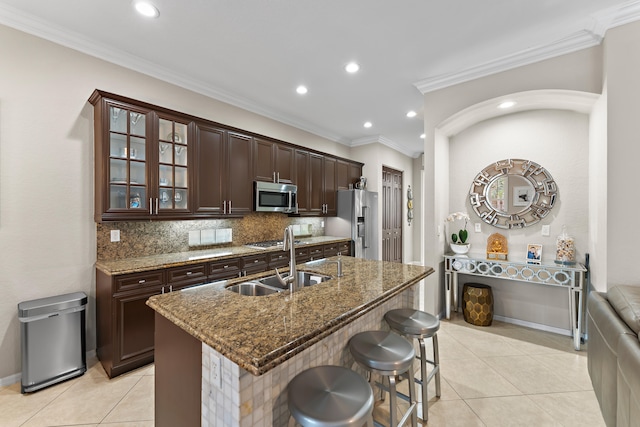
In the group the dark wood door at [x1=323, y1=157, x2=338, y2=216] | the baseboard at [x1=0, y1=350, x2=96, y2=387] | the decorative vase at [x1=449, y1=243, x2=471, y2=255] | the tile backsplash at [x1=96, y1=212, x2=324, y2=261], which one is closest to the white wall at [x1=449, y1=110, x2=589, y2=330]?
the decorative vase at [x1=449, y1=243, x2=471, y2=255]

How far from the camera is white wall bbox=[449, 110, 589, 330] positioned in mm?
3068

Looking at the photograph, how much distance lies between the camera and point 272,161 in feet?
13.4

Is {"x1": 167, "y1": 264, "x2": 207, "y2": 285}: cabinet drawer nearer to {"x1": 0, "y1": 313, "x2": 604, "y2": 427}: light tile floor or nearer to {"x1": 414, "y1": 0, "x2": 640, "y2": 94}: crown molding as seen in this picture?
{"x1": 0, "y1": 313, "x2": 604, "y2": 427}: light tile floor

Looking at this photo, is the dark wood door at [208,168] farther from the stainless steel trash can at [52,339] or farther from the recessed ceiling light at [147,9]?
the stainless steel trash can at [52,339]

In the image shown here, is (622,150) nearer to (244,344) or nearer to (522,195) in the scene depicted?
(522,195)

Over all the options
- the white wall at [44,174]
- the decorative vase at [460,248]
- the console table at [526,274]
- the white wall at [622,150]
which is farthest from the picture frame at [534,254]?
the white wall at [44,174]

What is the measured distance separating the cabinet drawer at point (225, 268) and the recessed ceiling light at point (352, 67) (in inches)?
100

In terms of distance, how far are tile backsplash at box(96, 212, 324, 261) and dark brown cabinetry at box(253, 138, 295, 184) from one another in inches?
25.2

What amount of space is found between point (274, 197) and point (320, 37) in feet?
7.11

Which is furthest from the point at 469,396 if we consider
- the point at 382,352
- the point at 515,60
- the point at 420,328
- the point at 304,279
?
the point at 515,60

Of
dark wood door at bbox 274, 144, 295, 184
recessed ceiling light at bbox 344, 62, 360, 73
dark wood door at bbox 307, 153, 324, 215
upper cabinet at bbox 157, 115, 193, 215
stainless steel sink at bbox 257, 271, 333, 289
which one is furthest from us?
dark wood door at bbox 307, 153, 324, 215

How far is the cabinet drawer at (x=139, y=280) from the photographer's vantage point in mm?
2334

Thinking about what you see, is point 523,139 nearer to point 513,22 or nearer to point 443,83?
point 443,83

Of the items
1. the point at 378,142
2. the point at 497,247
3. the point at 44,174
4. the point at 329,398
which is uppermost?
the point at 378,142
